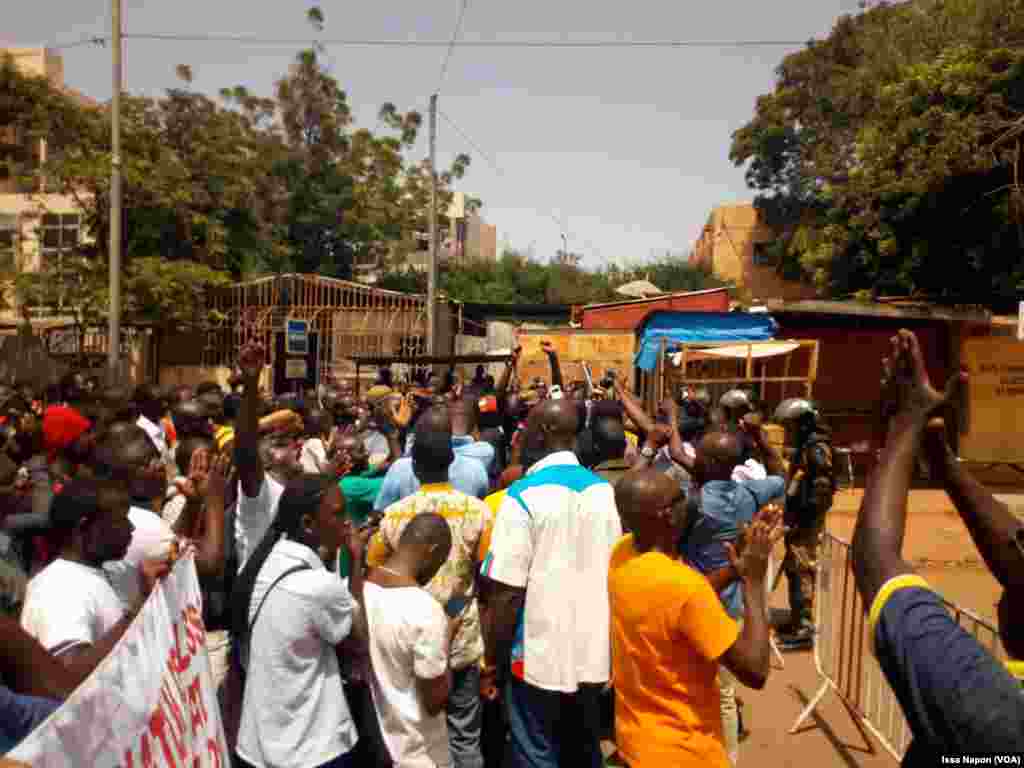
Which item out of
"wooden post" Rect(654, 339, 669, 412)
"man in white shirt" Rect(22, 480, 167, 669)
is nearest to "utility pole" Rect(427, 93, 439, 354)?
"wooden post" Rect(654, 339, 669, 412)

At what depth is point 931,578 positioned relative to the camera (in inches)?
348

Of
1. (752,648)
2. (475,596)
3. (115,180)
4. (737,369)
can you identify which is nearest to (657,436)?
(475,596)

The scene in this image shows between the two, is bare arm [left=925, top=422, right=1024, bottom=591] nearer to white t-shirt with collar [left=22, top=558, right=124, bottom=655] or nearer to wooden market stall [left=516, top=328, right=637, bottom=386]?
→ white t-shirt with collar [left=22, top=558, right=124, bottom=655]

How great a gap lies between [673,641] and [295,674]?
125 centimetres

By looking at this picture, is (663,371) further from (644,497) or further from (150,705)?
(150,705)

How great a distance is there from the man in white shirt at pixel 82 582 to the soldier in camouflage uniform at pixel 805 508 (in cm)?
469

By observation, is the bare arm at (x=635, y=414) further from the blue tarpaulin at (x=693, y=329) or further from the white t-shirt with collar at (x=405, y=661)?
the blue tarpaulin at (x=693, y=329)

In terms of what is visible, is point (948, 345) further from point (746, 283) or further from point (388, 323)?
point (746, 283)

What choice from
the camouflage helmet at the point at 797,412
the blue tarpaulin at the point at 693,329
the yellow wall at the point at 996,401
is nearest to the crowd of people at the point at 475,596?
the camouflage helmet at the point at 797,412

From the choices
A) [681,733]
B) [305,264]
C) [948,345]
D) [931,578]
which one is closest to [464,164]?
[305,264]

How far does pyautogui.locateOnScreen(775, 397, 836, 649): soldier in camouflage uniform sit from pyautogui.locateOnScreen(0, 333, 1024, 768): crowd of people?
60.4 inches

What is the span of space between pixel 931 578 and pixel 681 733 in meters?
7.54

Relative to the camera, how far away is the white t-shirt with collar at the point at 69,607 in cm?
250

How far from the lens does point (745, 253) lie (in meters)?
38.0
